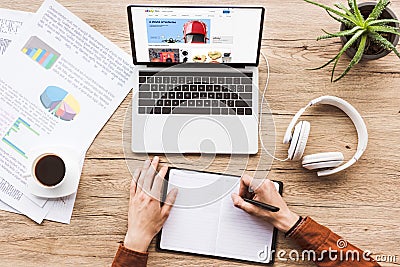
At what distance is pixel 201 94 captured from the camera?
119 centimetres

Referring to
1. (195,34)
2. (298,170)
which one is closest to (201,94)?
(195,34)

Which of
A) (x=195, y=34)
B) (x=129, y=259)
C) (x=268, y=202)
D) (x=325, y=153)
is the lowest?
(x=129, y=259)

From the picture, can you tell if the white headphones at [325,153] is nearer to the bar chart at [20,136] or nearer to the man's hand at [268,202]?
the man's hand at [268,202]

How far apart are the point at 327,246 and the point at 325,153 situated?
19cm

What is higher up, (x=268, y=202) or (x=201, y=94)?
(x=201, y=94)

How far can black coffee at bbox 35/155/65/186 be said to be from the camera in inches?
45.5

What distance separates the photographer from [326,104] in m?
1.20

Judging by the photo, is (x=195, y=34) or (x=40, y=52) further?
(x=40, y=52)

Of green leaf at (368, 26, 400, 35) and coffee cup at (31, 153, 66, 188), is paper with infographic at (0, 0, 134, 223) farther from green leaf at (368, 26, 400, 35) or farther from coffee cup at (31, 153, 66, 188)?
green leaf at (368, 26, 400, 35)

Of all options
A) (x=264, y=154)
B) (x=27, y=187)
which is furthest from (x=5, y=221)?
(x=264, y=154)

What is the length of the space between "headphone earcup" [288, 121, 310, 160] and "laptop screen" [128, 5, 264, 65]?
0.17 metres

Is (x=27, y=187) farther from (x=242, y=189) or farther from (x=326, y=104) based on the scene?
(x=326, y=104)

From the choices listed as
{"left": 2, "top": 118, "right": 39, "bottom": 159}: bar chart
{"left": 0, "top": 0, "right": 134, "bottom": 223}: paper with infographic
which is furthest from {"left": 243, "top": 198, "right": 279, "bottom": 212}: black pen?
{"left": 2, "top": 118, "right": 39, "bottom": 159}: bar chart

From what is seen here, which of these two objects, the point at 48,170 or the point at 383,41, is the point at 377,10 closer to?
the point at 383,41
